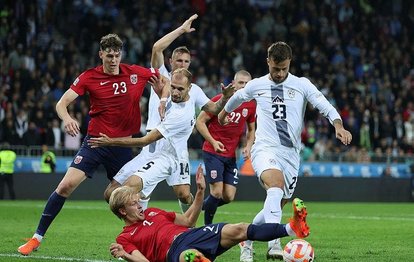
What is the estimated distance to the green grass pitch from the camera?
11.6 meters

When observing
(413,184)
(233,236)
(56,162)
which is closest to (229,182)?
(233,236)

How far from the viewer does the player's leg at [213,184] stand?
14320mm

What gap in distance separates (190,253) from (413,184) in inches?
785

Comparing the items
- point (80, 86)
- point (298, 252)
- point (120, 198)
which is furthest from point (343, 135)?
point (80, 86)

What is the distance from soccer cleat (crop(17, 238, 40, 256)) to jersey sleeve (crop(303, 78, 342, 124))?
3.69m

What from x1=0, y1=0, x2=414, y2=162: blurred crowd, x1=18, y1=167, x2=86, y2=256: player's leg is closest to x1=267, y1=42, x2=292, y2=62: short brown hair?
x1=18, y1=167, x2=86, y2=256: player's leg

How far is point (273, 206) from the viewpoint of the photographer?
10586 mm

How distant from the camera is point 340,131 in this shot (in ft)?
34.0

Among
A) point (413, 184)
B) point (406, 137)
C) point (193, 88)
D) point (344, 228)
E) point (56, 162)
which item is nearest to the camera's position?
point (193, 88)

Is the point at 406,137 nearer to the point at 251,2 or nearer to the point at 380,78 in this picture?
the point at 380,78

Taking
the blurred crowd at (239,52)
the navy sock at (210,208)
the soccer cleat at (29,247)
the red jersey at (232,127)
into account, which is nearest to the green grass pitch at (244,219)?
the soccer cleat at (29,247)

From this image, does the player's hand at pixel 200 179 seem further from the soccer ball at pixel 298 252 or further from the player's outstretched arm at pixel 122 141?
the player's outstretched arm at pixel 122 141

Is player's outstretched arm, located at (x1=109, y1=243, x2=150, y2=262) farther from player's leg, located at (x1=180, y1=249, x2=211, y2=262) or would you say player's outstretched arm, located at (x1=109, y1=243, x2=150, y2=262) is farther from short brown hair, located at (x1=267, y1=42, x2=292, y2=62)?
short brown hair, located at (x1=267, y1=42, x2=292, y2=62)

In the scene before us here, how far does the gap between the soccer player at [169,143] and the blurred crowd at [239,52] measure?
12.8 meters
